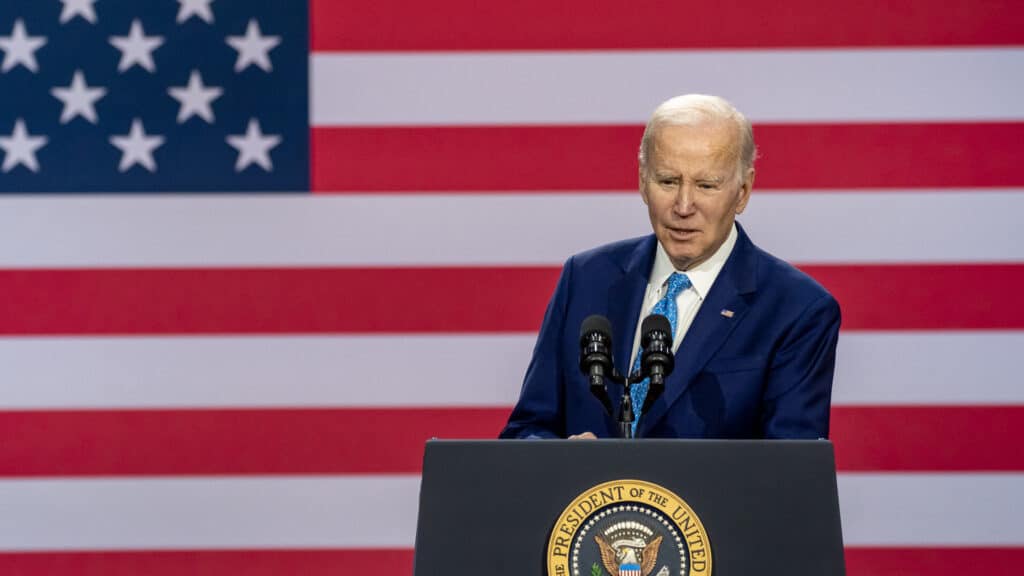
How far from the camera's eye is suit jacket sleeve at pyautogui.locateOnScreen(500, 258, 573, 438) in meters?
1.81

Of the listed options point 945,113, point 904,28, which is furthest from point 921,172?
point 904,28

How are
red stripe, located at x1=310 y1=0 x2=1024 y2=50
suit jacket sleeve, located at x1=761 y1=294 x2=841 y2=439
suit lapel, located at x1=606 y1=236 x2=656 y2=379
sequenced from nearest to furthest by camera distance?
suit jacket sleeve, located at x1=761 y1=294 x2=841 y2=439 → suit lapel, located at x1=606 y1=236 x2=656 y2=379 → red stripe, located at x1=310 y1=0 x2=1024 y2=50

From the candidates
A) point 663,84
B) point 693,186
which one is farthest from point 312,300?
point 693,186

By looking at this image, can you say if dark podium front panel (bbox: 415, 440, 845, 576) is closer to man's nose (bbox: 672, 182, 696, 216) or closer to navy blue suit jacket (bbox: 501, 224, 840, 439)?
navy blue suit jacket (bbox: 501, 224, 840, 439)

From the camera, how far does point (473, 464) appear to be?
1.31 m

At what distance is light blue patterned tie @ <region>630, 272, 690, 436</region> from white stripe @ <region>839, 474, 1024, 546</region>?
1.21m

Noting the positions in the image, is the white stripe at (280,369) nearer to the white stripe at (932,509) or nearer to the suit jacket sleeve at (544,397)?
the white stripe at (932,509)

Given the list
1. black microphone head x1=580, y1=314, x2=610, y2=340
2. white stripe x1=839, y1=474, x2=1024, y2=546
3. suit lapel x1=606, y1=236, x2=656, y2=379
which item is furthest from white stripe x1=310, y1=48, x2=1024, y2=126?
black microphone head x1=580, y1=314, x2=610, y2=340

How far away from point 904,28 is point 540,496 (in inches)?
74.7

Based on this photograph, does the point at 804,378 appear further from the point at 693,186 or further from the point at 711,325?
the point at 693,186

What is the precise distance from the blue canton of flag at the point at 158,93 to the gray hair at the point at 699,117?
1.32 metres

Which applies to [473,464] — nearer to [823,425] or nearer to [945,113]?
[823,425]

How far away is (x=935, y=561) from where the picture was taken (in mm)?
2830

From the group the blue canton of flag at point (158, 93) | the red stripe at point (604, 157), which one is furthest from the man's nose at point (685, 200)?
the blue canton of flag at point (158, 93)
